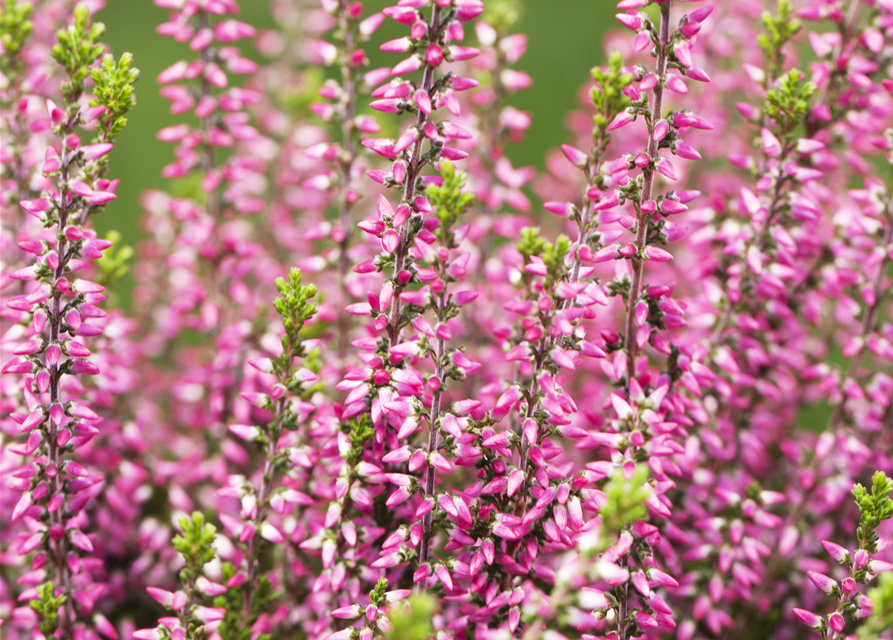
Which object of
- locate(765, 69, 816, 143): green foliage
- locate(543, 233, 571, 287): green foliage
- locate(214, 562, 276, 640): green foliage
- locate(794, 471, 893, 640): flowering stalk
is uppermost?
locate(765, 69, 816, 143): green foliage

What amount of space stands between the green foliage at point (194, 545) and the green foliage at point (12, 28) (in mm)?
699

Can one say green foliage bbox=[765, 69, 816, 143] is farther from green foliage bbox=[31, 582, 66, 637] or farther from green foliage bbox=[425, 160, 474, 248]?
green foliage bbox=[31, 582, 66, 637]

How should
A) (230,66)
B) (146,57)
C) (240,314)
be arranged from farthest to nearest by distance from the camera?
(146,57), (240,314), (230,66)

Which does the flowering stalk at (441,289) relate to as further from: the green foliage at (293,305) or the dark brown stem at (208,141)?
the dark brown stem at (208,141)

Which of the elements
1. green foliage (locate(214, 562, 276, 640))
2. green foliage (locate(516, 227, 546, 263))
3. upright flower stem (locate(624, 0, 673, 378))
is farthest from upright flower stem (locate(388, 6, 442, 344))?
green foliage (locate(214, 562, 276, 640))

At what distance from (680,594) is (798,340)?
486mm

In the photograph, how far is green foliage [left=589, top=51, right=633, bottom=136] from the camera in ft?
2.53

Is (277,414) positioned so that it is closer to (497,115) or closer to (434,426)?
(434,426)

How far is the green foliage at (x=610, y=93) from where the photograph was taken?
30.3 inches

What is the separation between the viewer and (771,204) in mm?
1058

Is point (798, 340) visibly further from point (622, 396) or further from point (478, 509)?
point (478, 509)

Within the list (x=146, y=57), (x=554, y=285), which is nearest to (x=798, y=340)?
(x=554, y=285)

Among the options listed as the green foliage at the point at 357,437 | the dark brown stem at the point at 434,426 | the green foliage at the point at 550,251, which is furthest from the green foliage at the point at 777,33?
the green foliage at the point at 357,437

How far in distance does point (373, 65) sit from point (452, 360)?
6.65 feet
